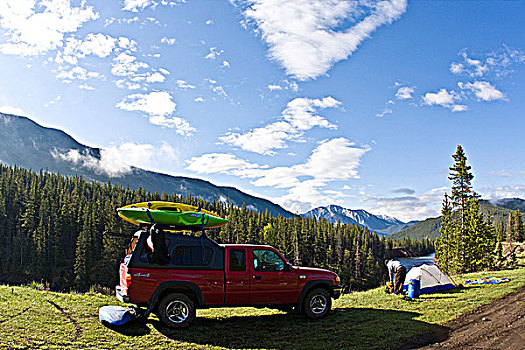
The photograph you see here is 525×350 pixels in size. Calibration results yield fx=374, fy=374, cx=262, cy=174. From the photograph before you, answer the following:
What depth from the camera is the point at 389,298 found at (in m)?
15.0

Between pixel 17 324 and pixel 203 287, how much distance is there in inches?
174

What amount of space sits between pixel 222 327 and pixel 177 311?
1335 millimetres

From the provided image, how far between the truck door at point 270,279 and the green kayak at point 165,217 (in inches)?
73.5

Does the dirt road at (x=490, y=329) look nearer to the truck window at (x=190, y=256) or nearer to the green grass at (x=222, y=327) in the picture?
the green grass at (x=222, y=327)

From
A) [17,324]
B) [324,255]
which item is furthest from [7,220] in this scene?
[17,324]

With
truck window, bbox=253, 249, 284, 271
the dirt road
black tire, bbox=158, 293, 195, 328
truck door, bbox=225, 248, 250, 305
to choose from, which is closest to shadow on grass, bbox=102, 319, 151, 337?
black tire, bbox=158, 293, 195, 328

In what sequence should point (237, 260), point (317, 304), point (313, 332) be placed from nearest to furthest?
point (313, 332), point (237, 260), point (317, 304)

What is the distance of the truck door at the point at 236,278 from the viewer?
10.6 m

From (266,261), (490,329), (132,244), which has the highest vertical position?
(132,244)

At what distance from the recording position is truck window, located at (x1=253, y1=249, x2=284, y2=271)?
36.2 ft

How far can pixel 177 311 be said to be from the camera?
10070 mm

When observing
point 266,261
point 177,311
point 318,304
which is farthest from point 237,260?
point 318,304

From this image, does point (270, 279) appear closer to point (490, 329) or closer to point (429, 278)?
point (490, 329)

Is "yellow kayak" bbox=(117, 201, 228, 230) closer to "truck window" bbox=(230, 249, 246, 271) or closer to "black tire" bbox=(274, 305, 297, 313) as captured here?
"truck window" bbox=(230, 249, 246, 271)
